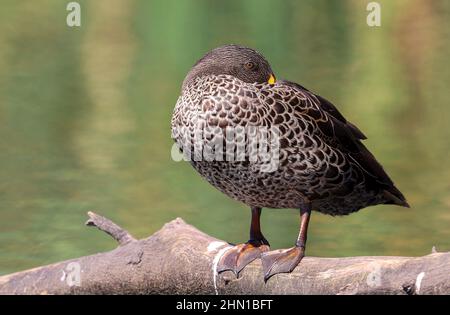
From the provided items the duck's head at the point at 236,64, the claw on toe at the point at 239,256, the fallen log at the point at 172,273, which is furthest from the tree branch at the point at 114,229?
the duck's head at the point at 236,64

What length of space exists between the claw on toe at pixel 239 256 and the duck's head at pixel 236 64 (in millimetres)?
742

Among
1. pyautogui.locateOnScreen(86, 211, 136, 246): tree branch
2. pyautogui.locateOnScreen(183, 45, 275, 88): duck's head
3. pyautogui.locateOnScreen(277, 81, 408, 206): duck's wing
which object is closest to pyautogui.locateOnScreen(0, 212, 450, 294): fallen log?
pyautogui.locateOnScreen(86, 211, 136, 246): tree branch

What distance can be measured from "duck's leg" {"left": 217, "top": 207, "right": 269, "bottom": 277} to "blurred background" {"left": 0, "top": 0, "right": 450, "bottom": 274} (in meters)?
2.94

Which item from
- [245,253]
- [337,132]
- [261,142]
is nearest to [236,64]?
[261,142]

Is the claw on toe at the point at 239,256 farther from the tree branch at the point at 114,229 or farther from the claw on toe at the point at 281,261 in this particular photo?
the tree branch at the point at 114,229

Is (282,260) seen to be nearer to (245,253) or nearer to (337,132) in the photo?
(245,253)

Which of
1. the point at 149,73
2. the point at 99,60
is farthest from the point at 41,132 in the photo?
the point at 99,60

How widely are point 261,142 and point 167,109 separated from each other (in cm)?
930

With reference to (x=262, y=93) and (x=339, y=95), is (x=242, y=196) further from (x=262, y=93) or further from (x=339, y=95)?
(x=339, y=95)

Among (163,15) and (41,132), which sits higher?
(163,15)

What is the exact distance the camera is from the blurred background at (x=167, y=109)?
9.23 metres

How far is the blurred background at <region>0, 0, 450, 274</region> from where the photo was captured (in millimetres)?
9234
